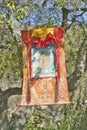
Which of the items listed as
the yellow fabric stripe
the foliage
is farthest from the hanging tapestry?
the foliage

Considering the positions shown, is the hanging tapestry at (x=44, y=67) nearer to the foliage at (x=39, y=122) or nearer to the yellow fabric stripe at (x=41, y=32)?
the yellow fabric stripe at (x=41, y=32)

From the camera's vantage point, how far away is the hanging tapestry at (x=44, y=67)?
26.7ft

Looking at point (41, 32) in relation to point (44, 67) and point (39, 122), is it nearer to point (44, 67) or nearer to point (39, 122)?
point (44, 67)

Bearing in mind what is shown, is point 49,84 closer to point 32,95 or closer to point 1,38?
point 32,95

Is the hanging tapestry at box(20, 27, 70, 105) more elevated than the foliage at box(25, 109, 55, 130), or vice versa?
the hanging tapestry at box(20, 27, 70, 105)

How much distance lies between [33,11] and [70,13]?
1.00m

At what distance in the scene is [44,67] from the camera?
26.7 ft

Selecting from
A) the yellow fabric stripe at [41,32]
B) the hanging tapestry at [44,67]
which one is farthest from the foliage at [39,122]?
the yellow fabric stripe at [41,32]

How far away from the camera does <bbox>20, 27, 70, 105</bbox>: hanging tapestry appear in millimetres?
8125

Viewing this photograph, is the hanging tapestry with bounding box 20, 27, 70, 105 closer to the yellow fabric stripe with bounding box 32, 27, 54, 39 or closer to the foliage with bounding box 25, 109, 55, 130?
the yellow fabric stripe with bounding box 32, 27, 54, 39

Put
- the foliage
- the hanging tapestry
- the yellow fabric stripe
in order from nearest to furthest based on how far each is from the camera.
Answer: the hanging tapestry
the yellow fabric stripe
the foliage

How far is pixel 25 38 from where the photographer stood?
838cm

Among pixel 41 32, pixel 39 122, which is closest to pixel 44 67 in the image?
pixel 41 32

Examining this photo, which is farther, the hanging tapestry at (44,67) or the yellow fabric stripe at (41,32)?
the yellow fabric stripe at (41,32)
